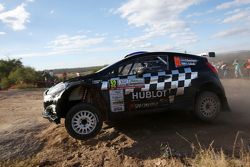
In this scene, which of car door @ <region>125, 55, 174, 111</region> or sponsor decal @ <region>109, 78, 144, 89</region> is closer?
sponsor decal @ <region>109, 78, 144, 89</region>

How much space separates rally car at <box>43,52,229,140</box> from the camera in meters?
7.24

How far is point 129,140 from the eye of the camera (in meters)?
7.29

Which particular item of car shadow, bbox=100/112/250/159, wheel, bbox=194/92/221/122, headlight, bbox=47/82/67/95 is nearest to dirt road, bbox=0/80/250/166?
car shadow, bbox=100/112/250/159

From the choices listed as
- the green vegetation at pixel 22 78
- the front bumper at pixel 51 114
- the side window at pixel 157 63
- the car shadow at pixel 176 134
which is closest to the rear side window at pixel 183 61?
the side window at pixel 157 63

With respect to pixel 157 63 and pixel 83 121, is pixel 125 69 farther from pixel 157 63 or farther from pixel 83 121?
pixel 83 121

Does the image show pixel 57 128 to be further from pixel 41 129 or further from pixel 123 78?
pixel 123 78

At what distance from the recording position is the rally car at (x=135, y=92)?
23.8ft

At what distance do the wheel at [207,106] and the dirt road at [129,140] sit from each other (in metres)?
0.21

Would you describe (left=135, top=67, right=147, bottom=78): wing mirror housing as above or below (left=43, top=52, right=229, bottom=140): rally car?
above

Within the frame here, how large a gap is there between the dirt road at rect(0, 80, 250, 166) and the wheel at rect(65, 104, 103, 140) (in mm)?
258

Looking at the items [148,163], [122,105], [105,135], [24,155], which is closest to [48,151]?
[24,155]

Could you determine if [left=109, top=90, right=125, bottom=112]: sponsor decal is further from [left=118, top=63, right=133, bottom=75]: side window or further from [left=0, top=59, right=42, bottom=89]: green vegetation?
[left=0, top=59, right=42, bottom=89]: green vegetation

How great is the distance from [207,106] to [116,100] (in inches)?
83.7

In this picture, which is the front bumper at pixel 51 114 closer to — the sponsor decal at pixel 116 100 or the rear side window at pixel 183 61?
the sponsor decal at pixel 116 100
